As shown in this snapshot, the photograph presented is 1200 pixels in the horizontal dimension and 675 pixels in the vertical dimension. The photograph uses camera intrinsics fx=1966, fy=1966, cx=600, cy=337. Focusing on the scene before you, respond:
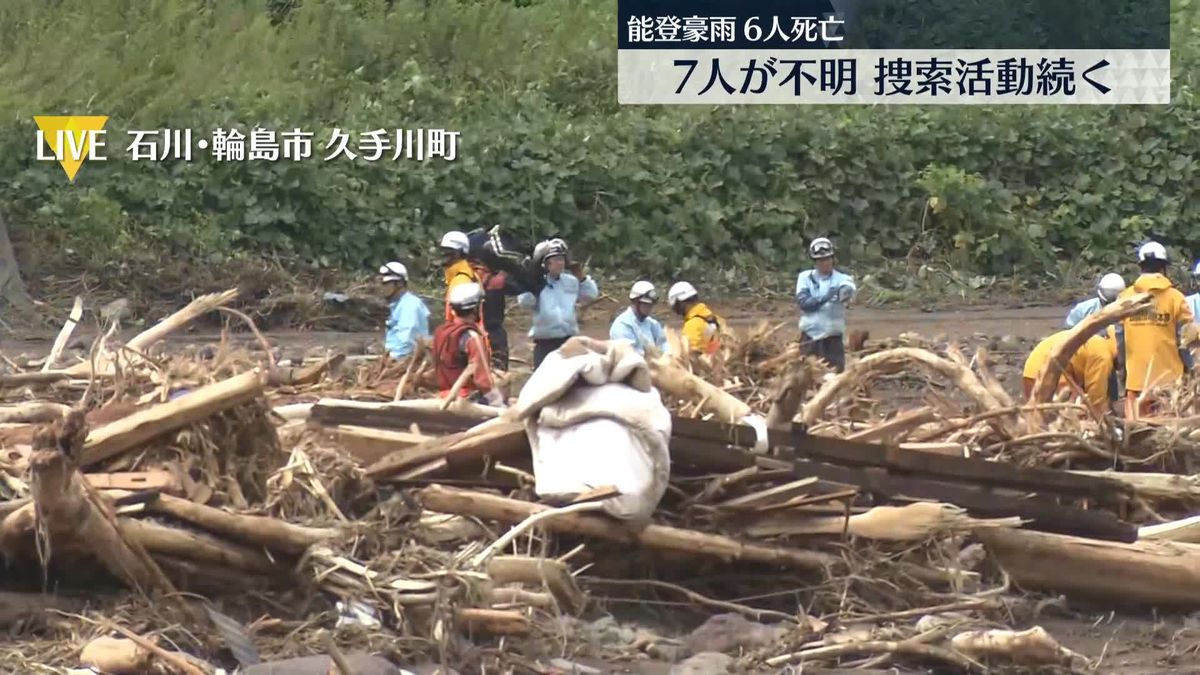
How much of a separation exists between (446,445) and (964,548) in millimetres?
2155

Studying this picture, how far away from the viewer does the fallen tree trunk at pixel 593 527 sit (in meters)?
7.41

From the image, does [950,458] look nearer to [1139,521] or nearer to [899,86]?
[1139,521]

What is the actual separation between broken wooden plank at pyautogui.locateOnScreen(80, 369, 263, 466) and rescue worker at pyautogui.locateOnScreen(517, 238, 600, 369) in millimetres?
6527

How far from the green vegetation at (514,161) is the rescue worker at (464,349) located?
9.95m

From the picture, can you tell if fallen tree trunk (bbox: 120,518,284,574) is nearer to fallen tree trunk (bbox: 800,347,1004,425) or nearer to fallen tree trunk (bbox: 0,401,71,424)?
fallen tree trunk (bbox: 0,401,71,424)

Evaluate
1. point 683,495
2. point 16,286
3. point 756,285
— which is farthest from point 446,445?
point 756,285

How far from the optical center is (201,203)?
838 inches

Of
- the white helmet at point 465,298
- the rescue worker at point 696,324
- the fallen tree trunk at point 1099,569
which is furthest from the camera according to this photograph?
the rescue worker at point 696,324

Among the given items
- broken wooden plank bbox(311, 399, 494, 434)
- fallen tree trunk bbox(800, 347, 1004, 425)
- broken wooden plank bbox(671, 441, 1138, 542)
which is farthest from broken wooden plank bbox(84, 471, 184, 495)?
fallen tree trunk bbox(800, 347, 1004, 425)

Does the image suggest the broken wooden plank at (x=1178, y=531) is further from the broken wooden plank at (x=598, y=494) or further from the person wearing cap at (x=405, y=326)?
the person wearing cap at (x=405, y=326)

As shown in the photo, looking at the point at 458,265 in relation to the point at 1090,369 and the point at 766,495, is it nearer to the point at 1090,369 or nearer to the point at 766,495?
the point at 1090,369

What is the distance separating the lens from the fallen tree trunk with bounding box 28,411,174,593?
6.17m
